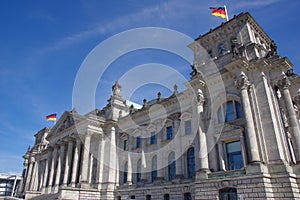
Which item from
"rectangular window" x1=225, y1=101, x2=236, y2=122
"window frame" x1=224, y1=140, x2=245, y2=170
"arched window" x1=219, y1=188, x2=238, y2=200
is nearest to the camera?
"arched window" x1=219, y1=188, x2=238, y2=200

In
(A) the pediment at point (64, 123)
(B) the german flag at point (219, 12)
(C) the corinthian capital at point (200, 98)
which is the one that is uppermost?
(B) the german flag at point (219, 12)

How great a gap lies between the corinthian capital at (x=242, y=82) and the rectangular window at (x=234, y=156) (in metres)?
5.76

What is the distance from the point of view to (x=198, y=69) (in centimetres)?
3030

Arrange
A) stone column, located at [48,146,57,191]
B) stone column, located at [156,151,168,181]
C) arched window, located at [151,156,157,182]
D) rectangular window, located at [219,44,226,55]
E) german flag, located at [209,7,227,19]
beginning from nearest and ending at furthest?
german flag, located at [209,7,227,19]
rectangular window, located at [219,44,226,55]
stone column, located at [156,151,168,181]
arched window, located at [151,156,157,182]
stone column, located at [48,146,57,191]

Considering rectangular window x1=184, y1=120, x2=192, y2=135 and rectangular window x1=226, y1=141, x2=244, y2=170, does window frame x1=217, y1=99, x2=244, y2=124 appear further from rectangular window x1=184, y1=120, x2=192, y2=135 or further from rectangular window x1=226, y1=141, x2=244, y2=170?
rectangular window x1=184, y1=120, x2=192, y2=135

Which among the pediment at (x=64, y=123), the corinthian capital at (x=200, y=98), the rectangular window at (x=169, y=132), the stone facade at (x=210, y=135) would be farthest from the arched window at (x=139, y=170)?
the pediment at (x=64, y=123)

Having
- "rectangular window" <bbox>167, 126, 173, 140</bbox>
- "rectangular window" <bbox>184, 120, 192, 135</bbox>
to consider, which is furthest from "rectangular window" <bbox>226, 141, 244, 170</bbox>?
"rectangular window" <bbox>167, 126, 173, 140</bbox>

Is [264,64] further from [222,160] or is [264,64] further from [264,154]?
[222,160]

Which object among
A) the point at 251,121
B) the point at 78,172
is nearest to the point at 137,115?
the point at 78,172

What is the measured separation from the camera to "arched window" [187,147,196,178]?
2952 centimetres

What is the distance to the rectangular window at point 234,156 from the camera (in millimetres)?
23875

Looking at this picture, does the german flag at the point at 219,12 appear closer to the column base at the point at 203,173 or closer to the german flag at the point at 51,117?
the column base at the point at 203,173

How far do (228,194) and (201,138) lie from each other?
20.2 ft

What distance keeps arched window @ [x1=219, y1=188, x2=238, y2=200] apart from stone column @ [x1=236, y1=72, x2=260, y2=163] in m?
3.21
